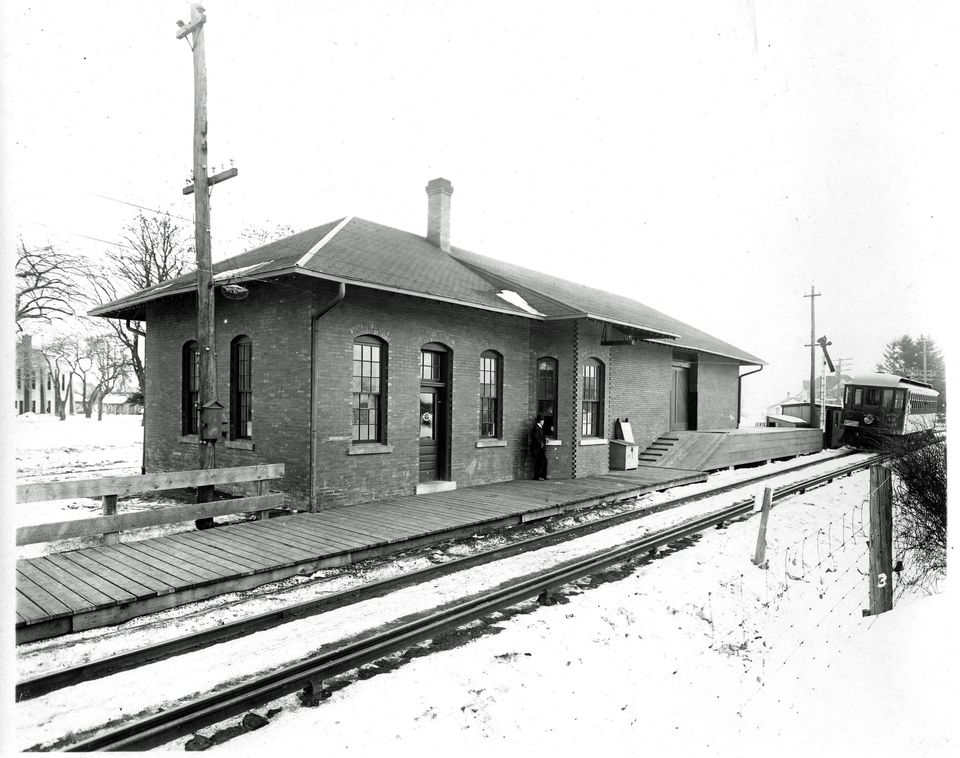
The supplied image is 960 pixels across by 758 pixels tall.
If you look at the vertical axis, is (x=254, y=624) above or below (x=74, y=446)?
below

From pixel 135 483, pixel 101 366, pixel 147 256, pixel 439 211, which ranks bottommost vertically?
pixel 135 483

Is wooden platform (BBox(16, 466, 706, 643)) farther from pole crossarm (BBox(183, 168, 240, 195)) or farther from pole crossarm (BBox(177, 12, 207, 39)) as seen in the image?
pole crossarm (BBox(177, 12, 207, 39))

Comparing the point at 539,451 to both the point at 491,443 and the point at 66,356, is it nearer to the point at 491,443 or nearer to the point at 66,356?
the point at 491,443

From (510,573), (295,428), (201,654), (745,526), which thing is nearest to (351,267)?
(295,428)

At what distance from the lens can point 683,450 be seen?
17453 mm

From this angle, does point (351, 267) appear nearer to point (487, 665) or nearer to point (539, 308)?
point (539, 308)

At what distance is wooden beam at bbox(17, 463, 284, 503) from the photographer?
19.6ft

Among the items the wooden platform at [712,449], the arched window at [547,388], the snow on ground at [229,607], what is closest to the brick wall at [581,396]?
the arched window at [547,388]

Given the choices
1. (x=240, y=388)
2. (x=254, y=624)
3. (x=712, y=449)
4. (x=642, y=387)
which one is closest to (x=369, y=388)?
(x=240, y=388)

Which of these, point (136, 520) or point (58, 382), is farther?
point (136, 520)

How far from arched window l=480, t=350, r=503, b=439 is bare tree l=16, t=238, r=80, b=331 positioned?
26.7 ft

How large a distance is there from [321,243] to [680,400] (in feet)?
51.8

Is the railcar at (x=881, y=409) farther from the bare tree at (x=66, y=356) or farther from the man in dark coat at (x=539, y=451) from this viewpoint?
the bare tree at (x=66, y=356)

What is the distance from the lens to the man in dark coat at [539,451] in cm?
1364
